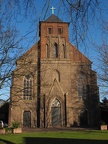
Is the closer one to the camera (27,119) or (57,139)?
(57,139)

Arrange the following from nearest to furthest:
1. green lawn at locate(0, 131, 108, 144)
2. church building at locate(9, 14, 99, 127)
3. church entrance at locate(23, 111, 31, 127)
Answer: green lawn at locate(0, 131, 108, 144), church building at locate(9, 14, 99, 127), church entrance at locate(23, 111, 31, 127)

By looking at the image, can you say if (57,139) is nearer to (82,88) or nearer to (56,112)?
(56,112)

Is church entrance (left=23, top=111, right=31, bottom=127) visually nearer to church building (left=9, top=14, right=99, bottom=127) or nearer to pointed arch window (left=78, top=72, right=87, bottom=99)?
church building (left=9, top=14, right=99, bottom=127)

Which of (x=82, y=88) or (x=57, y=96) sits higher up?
(x=82, y=88)

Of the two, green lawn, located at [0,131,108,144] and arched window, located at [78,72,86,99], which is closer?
green lawn, located at [0,131,108,144]

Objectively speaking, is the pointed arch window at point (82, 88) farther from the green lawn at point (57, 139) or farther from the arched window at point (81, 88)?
the green lawn at point (57, 139)

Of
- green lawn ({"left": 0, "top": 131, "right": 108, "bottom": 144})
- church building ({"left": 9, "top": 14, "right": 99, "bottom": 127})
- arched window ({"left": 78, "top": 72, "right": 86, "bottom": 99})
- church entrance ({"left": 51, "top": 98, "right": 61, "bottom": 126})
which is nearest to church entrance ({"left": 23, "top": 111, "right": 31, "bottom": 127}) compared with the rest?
church building ({"left": 9, "top": 14, "right": 99, "bottom": 127})

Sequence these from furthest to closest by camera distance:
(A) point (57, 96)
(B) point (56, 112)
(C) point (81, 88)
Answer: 1. (C) point (81, 88)
2. (A) point (57, 96)
3. (B) point (56, 112)

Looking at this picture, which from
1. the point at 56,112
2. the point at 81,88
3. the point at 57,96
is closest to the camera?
the point at 56,112

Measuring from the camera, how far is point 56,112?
3441 cm

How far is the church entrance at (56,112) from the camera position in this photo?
34.0 meters

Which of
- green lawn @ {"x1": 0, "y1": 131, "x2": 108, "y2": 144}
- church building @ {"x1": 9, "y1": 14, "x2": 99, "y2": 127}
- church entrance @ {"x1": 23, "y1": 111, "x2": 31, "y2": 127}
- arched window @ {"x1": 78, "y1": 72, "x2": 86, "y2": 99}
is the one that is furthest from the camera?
arched window @ {"x1": 78, "y1": 72, "x2": 86, "y2": 99}

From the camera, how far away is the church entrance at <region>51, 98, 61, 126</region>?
112 feet

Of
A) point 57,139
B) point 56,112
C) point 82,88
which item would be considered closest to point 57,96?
point 56,112
